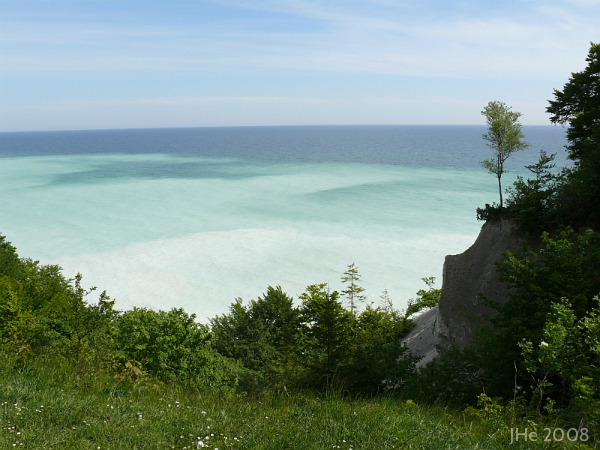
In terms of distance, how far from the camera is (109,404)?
18.8 ft

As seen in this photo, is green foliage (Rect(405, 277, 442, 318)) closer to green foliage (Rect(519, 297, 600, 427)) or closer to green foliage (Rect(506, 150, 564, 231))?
green foliage (Rect(506, 150, 564, 231))

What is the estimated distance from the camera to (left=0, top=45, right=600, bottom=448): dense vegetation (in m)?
5.16

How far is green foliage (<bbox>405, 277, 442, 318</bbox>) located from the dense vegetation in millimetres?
8775

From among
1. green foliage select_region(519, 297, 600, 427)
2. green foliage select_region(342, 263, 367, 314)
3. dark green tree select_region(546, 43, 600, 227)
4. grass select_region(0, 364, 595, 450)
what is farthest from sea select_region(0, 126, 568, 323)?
green foliage select_region(519, 297, 600, 427)

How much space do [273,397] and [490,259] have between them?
15.0 m

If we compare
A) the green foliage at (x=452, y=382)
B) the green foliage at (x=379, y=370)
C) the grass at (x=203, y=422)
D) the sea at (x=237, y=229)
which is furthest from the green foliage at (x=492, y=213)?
the sea at (x=237, y=229)

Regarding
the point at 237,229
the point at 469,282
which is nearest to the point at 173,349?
the point at 469,282

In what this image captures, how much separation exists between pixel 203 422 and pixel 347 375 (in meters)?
8.92

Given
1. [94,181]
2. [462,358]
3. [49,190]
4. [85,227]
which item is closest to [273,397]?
[462,358]

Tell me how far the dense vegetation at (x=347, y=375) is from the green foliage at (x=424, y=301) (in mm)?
8775

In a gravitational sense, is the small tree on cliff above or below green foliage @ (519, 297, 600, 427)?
above

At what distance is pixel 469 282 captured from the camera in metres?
18.8

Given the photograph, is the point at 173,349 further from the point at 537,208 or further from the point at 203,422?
the point at 537,208

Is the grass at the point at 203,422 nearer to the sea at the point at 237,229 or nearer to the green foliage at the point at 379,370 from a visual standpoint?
the green foliage at the point at 379,370
